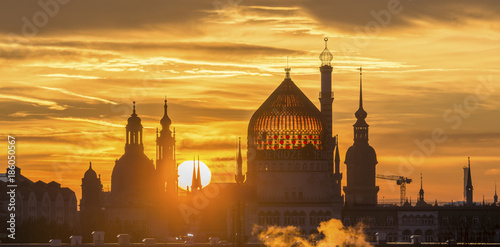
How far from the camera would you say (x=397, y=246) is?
164375 mm

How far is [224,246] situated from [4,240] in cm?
5057

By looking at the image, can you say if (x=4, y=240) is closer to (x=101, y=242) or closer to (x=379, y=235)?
(x=101, y=242)

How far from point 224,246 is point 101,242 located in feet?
51.1

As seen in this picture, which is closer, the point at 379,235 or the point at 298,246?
the point at 298,246

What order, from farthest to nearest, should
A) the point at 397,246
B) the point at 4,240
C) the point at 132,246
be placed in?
the point at 4,240 < the point at 397,246 < the point at 132,246

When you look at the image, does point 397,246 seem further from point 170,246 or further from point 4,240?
point 4,240

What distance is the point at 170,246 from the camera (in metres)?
154

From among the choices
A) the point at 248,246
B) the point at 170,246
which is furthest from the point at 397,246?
the point at 170,246

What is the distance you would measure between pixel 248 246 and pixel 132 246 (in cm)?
2170

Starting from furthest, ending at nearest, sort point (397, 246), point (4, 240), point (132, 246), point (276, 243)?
point (4, 240) < point (276, 243) < point (397, 246) < point (132, 246)

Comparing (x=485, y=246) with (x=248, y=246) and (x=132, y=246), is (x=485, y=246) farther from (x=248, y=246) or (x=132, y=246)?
(x=132, y=246)

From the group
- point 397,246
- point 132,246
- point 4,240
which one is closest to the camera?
point 132,246

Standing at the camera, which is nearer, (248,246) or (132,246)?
(132,246)

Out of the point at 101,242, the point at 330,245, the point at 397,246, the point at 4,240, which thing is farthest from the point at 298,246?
the point at 4,240
